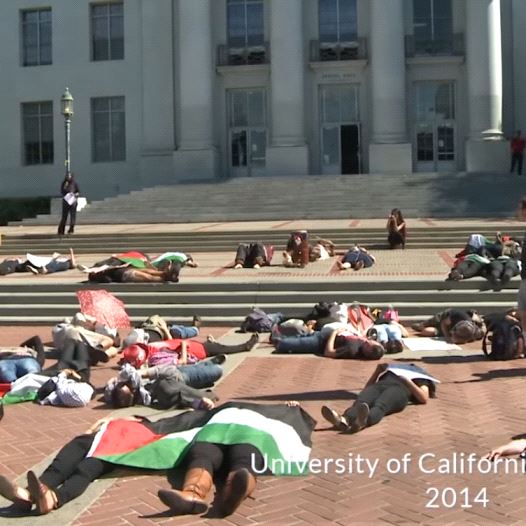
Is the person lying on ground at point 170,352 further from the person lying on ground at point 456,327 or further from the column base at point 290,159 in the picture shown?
the column base at point 290,159

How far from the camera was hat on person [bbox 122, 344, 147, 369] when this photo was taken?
9.16m

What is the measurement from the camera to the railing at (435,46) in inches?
1492

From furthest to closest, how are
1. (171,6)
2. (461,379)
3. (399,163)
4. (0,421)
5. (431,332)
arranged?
(171,6) < (399,163) < (431,332) < (461,379) < (0,421)

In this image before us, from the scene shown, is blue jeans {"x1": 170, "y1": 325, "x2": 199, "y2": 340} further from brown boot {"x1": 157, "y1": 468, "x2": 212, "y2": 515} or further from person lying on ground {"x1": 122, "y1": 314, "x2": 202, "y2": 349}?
brown boot {"x1": 157, "y1": 468, "x2": 212, "y2": 515}

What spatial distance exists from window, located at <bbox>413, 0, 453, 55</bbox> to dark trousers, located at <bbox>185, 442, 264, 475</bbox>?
116ft

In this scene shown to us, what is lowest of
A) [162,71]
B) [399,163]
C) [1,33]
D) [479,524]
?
[479,524]

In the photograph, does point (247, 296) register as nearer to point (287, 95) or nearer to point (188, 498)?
point (188, 498)

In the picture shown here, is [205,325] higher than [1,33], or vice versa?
[1,33]

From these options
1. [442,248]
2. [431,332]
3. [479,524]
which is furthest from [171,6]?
[479,524]

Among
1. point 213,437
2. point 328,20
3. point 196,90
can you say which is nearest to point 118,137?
point 196,90

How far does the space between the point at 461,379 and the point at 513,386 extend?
60 cm

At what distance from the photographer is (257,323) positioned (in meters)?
12.4

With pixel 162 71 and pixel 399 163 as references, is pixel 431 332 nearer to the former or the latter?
pixel 399 163

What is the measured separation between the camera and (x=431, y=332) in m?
11.5
